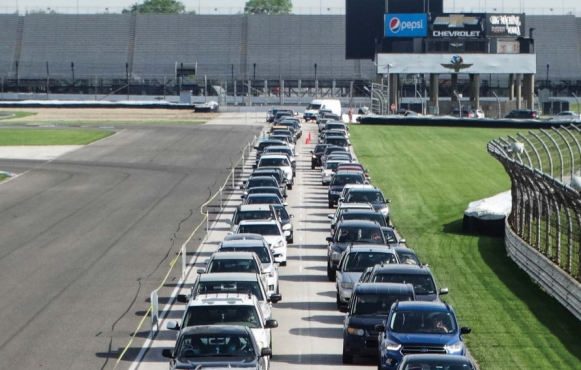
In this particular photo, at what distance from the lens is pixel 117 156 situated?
72.6 meters

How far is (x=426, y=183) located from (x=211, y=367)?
4200 centimetres

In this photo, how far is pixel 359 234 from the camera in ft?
103

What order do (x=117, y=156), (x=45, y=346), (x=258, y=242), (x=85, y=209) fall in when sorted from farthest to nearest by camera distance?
(x=117, y=156) → (x=85, y=209) → (x=258, y=242) → (x=45, y=346)

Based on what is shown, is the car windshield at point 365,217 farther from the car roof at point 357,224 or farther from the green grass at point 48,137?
the green grass at point 48,137

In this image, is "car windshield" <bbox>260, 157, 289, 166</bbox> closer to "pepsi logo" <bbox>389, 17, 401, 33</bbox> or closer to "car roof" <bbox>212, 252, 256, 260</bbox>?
"car roof" <bbox>212, 252, 256, 260</bbox>

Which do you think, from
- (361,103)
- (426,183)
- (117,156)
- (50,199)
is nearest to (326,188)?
(426,183)

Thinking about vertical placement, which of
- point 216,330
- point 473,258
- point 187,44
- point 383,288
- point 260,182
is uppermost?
point 187,44

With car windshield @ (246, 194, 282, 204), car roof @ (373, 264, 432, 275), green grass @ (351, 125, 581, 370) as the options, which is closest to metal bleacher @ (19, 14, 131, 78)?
green grass @ (351, 125, 581, 370)

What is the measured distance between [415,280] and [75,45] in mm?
136258

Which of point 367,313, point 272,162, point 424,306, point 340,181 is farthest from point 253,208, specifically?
point 272,162

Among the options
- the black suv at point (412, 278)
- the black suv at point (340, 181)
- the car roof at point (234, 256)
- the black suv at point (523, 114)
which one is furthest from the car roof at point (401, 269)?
the black suv at point (523, 114)

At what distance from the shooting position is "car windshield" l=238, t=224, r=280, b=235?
32.9 m

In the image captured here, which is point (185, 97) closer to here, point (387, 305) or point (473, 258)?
point (473, 258)

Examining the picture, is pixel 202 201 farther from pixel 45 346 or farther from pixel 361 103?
pixel 361 103
